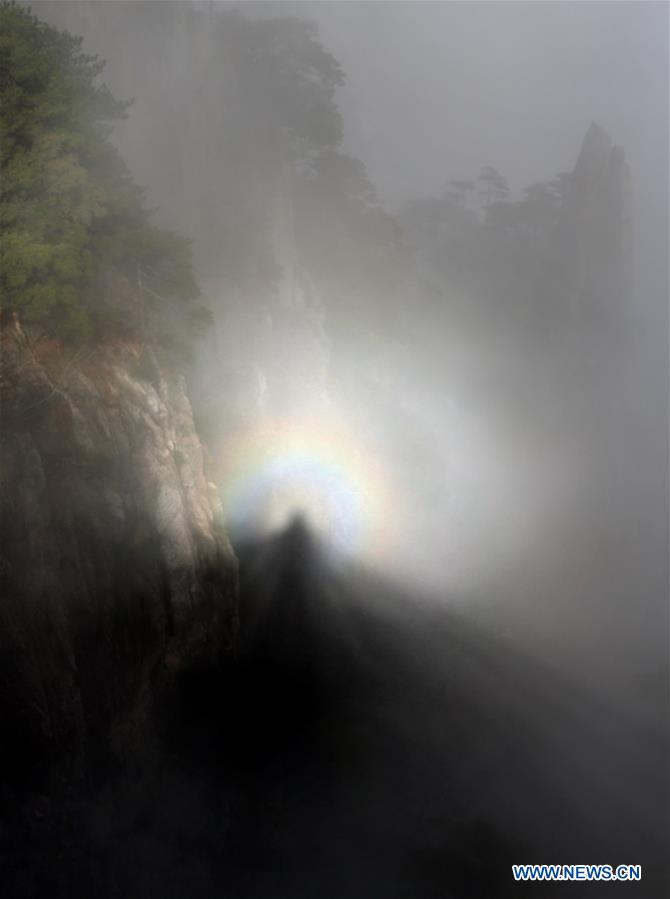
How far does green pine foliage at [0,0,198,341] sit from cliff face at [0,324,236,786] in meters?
1.16

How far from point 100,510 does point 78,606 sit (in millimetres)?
2377

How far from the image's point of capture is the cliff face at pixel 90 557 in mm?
14117

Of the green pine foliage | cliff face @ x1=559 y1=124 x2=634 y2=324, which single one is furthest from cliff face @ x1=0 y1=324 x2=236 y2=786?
cliff face @ x1=559 y1=124 x2=634 y2=324

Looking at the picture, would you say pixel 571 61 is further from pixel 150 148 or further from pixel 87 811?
pixel 87 811

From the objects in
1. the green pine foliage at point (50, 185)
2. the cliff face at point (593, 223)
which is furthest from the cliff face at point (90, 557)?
the cliff face at point (593, 223)

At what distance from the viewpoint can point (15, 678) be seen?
13859 mm

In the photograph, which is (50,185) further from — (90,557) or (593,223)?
(593,223)

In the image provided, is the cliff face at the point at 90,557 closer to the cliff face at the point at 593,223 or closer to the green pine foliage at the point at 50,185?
the green pine foliage at the point at 50,185

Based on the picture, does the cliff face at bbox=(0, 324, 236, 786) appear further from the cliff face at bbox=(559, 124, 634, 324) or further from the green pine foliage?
the cliff face at bbox=(559, 124, 634, 324)

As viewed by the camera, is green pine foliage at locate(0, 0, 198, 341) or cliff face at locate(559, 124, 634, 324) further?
cliff face at locate(559, 124, 634, 324)

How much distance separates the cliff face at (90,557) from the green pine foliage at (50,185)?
3.80 feet

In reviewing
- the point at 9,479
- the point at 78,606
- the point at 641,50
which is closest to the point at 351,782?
the point at 78,606

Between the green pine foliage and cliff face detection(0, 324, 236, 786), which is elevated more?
the green pine foliage

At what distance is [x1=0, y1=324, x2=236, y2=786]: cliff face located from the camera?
14117 millimetres
